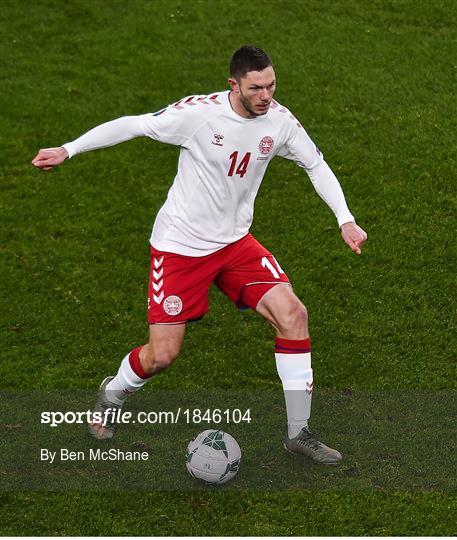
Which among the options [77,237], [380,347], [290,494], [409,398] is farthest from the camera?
[77,237]

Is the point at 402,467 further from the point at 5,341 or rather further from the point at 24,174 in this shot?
the point at 24,174

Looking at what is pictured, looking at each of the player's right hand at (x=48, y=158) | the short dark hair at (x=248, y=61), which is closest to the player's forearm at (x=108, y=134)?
the player's right hand at (x=48, y=158)

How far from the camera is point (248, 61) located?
299 inches


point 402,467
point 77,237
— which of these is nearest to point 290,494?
point 402,467

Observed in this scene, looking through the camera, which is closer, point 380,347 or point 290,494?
point 290,494

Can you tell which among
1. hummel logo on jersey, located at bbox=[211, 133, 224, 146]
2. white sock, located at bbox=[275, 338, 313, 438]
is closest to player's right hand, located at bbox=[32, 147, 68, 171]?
hummel logo on jersey, located at bbox=[211, 133, 224, 146]

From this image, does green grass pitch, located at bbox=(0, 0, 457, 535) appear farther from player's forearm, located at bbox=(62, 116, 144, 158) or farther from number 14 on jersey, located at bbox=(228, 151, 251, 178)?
player's forearm, located at bbox=(62, 116, 144, 158)

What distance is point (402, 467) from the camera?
318 inches

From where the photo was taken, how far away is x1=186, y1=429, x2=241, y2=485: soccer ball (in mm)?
7770

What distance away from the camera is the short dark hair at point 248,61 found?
757 cm

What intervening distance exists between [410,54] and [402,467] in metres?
7.01

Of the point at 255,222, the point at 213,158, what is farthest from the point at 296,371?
the point at 255,222

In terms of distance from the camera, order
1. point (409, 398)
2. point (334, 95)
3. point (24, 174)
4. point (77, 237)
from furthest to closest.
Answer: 1. point (334, 95)
2. point (24, 174)
3. point (77, 237)
4. point (409, 398)

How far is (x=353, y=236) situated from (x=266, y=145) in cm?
89
